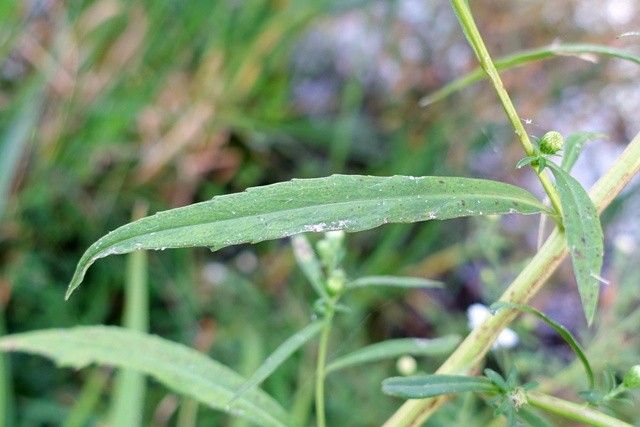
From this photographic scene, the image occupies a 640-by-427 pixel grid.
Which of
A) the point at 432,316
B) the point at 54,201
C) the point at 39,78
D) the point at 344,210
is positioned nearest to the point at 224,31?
the point at 39,78

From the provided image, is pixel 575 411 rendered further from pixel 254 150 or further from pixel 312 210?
pixel 254 150

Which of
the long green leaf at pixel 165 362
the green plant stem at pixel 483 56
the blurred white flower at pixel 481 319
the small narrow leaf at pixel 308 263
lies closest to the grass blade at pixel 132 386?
the long green leaf at pixel 165 362

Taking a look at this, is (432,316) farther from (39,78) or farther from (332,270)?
(39,78)

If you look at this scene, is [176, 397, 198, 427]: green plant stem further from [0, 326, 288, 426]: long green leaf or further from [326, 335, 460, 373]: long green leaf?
[326, 335, 460, 373]: long green leaf

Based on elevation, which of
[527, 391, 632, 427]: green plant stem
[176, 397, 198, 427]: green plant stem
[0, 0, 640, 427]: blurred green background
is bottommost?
[527, 391, 632, 427]: green plant stem

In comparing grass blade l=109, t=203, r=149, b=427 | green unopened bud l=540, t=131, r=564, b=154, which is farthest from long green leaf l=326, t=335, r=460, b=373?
grass blade l=109, t=203, r=149, b=427
